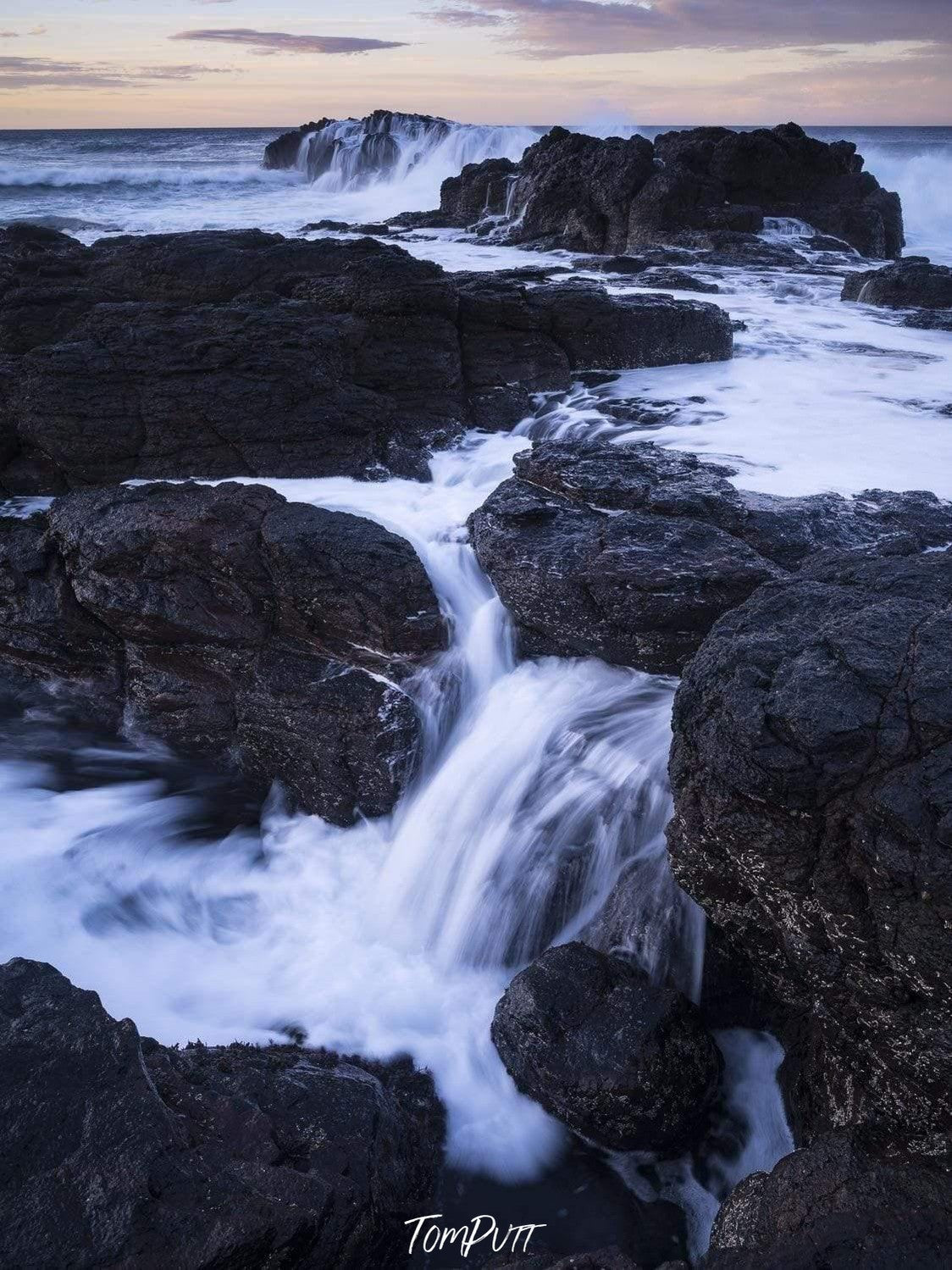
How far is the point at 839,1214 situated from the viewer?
289 centimetres

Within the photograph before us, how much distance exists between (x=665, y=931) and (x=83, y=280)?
27.4ft

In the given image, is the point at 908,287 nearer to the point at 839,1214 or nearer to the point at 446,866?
the point at 446,866

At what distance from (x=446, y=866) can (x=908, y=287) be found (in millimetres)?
12464

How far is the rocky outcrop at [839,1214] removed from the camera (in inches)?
108

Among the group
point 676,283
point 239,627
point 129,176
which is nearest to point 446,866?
point 239,627

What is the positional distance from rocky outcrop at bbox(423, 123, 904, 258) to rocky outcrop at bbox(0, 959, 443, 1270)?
18115 millimetres

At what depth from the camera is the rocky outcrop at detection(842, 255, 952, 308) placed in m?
13.9

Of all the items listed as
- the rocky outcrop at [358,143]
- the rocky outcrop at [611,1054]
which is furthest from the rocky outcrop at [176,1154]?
the rocky outcrop at [358,143]

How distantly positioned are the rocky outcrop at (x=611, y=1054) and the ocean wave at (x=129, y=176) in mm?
43107

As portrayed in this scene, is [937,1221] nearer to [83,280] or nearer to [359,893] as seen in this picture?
[359,893]

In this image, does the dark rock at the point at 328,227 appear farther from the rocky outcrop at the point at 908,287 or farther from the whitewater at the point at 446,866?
the whitewater at the point at 446,866

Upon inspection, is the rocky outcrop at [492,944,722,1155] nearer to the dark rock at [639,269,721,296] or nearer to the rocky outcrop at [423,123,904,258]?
the dark rock at [639,269,721,296]

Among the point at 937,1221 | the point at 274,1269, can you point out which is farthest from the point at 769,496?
the point at 274,1269

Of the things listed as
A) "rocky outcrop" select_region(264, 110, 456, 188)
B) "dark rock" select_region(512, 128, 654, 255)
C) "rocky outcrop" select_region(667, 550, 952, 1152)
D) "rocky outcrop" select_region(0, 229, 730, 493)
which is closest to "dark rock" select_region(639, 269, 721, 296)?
"rocky outcrop" select_region(0, 229, 730, 493)
